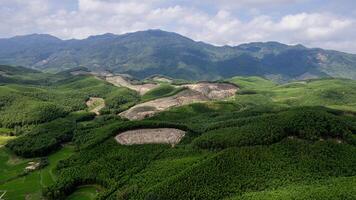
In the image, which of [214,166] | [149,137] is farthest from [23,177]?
[214,166]

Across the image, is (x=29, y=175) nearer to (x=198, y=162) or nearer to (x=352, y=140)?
(x=198, y=162)

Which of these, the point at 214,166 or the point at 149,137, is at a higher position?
the point at 214,166

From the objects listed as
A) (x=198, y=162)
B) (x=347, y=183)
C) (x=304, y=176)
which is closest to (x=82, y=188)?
(x=198, y=162)

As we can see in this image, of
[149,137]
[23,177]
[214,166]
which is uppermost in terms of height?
[214,166]

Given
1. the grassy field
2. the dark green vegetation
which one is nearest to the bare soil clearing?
the dark green vegetation

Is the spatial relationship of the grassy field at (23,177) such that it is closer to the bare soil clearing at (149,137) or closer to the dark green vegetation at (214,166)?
the dark green vegetation at (214,166)

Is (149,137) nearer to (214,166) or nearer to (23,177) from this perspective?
(23,177)

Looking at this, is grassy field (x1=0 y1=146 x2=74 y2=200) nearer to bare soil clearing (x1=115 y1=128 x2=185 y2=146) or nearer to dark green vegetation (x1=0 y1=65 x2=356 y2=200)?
dark green vegetation (x1=0 y1=65 x2=356 y2=200)

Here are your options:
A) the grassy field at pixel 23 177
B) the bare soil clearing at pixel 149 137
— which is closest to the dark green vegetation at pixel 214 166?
the grassy field at pixel 23 177
